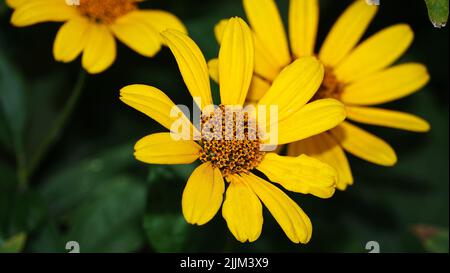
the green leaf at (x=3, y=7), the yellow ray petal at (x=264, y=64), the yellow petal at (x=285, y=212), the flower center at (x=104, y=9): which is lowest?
the yellow petal at (x=285, y=212)

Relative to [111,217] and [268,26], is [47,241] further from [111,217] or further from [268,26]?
[268,26]

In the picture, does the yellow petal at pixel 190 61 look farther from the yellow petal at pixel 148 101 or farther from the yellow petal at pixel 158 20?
the yellow petal at pixel 158 20

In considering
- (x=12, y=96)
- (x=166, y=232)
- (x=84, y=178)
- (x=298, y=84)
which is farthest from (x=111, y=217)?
(x=298, y=84)

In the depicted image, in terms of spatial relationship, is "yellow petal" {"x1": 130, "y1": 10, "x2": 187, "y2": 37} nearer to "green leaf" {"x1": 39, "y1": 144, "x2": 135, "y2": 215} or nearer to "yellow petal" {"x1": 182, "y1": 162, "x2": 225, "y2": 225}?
"green leaf" {"x1": 39, "y1": 144, "x2": 135, "y2": 215}

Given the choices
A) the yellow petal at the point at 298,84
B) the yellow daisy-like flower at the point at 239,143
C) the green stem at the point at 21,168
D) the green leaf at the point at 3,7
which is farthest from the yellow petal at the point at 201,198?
the green leaf at the point at 3,7

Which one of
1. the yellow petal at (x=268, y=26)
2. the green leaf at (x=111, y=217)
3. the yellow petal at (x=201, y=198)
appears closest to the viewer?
the yellow petal at (x=201, y=198)
